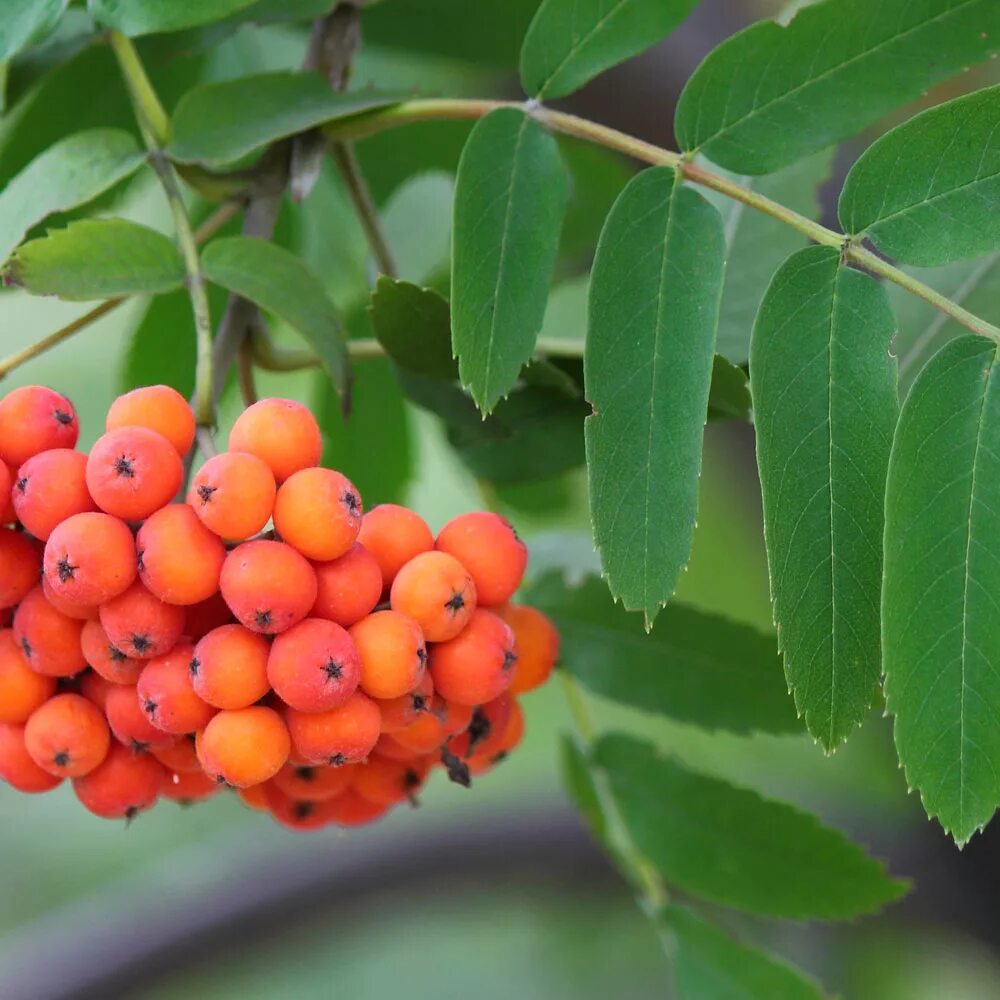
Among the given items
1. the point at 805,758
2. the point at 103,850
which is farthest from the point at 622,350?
the point at 103,850

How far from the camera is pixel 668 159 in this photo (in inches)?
33.9

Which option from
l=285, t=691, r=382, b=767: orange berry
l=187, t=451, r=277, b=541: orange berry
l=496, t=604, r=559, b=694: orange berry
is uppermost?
l=187, t=451, r=277, b=541: orange berry

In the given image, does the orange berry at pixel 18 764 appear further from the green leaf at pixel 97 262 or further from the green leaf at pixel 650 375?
the green leaf at pixel 650 375

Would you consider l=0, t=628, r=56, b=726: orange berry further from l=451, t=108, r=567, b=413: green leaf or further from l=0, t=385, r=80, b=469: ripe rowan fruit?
l=451, t=108, r=567, b=413: green leaf

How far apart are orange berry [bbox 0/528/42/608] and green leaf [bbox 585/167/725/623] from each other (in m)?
0.34

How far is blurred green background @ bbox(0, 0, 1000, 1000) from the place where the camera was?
4.20ft

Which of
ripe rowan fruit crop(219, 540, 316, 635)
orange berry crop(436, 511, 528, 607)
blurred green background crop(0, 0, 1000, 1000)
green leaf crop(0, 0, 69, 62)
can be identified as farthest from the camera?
blurred green background crop(0, 0, 1000, 1000)

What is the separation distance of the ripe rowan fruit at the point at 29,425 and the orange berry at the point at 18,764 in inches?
6.8

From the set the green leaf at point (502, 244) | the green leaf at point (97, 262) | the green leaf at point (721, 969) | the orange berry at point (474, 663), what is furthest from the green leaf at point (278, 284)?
the green leaf at point (721, 969)

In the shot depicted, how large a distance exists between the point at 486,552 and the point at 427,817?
65.3 inches

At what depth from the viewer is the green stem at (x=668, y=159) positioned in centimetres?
78

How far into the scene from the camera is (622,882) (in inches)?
85.1

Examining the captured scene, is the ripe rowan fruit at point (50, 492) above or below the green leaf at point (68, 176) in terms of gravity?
below

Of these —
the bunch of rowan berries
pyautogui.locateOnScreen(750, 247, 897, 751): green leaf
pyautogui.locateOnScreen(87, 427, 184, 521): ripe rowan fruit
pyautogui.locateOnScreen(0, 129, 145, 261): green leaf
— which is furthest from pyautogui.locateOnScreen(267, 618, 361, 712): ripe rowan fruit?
pyautogui.locateOnScreen(0, 129, 145, 261): green leaf
